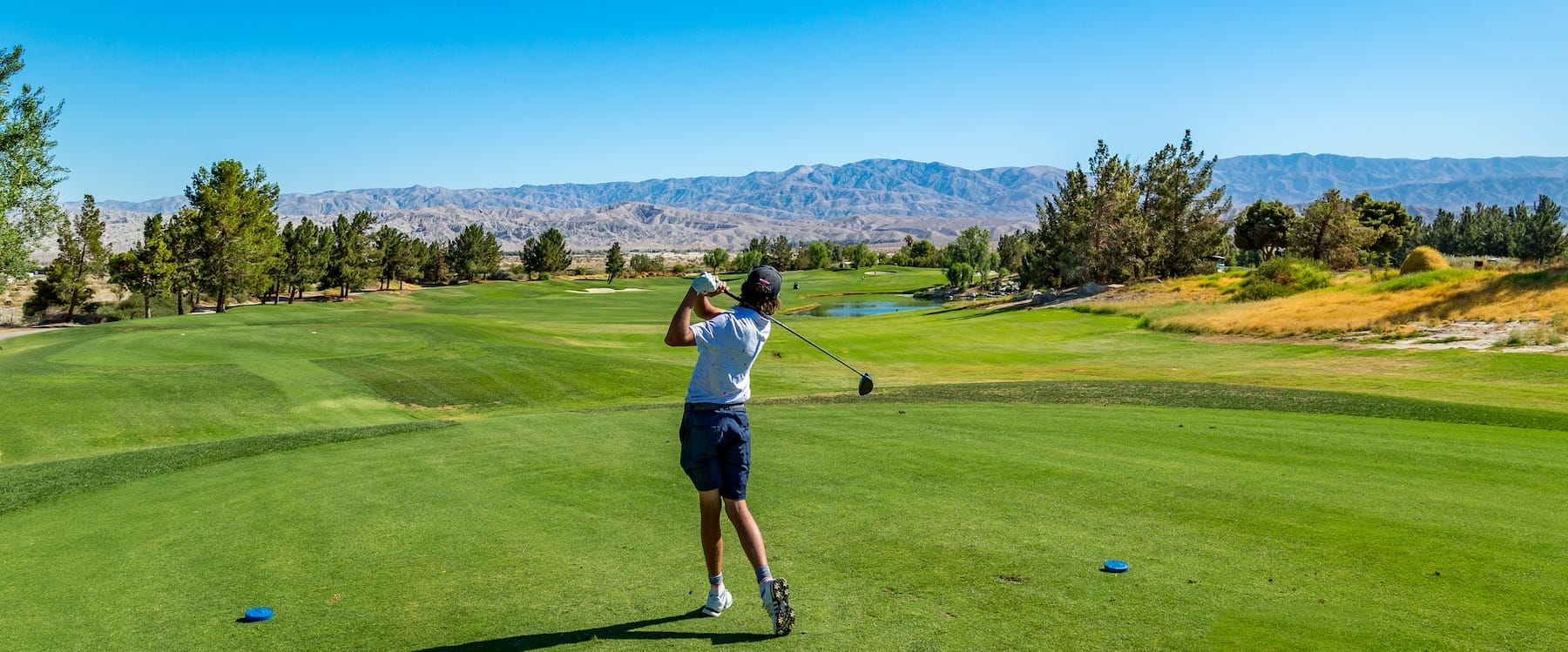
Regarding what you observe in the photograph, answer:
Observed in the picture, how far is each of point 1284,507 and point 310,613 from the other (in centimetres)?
812

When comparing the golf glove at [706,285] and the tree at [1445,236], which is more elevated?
the tree at [1445,236]

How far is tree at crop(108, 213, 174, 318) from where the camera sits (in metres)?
54.0

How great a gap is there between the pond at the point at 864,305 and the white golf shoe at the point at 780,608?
68804 mm

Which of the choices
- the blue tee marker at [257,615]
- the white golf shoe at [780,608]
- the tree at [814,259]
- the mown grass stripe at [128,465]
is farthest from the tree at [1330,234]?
the tree at [814,259]

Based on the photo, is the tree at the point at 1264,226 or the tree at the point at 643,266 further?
the tree at the point at 643,266

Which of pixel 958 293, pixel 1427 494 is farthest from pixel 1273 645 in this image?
pixel 958 293

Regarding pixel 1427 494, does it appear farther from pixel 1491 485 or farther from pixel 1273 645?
pixel 1273 645

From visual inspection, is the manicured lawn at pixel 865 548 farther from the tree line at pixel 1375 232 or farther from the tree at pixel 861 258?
the tree at pixel 861 258

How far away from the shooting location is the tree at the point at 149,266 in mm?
54031

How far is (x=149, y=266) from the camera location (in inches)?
2126

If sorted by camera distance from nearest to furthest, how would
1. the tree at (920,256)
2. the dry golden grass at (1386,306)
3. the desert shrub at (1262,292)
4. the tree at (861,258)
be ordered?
the dry golden grass at (1386,306) → the desert shrub at (1262,292) → the tree at (861,258) → the tree at (920,256)

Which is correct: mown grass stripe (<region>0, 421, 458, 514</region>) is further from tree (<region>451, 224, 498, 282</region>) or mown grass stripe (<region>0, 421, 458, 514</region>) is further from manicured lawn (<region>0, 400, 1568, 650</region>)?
tree (<region>451, 224, 498, 282</region>)

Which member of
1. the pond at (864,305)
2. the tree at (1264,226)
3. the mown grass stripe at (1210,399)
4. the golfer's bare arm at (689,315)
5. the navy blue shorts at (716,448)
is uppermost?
the tree at (1264,226)

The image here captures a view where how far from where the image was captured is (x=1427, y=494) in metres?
8.78
